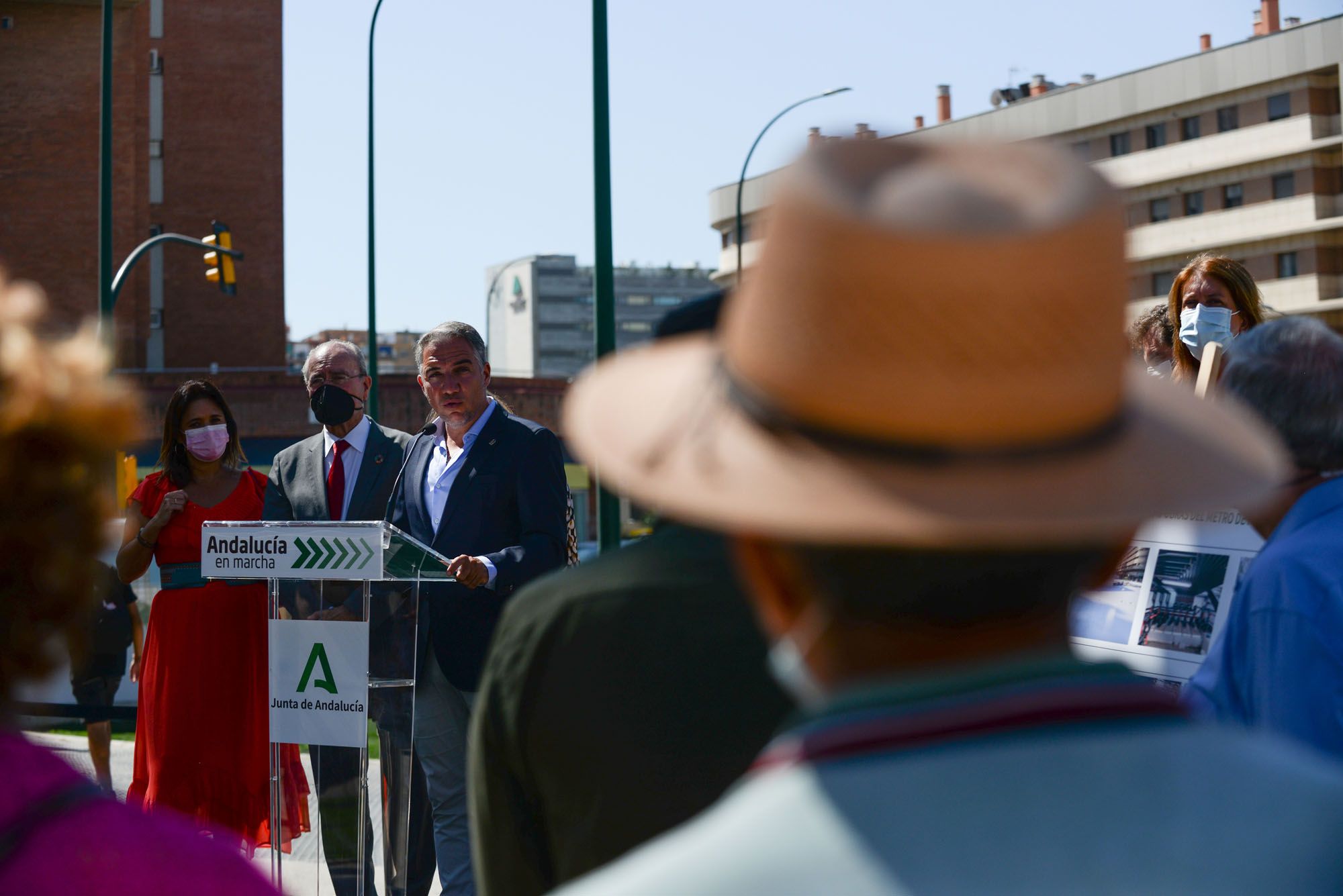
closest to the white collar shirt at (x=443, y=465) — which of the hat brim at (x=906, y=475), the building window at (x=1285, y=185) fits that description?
the hat brim at (x=906, y=475)

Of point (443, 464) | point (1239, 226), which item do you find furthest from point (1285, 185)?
point (443, 464)

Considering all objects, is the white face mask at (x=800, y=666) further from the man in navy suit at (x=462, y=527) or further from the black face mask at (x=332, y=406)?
the black face mask at (x=332, y=406)

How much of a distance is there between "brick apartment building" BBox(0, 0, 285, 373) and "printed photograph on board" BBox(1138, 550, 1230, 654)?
4653 cm

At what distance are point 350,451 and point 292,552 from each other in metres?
1.12

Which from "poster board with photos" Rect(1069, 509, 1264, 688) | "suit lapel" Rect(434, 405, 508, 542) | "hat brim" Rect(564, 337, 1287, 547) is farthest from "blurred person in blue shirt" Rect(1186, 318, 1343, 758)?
"suit lapel" Rect(434, 405, 508, 542)

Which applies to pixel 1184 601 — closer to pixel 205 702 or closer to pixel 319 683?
pixel 319 683

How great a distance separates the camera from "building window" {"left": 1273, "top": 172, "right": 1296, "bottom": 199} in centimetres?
5925

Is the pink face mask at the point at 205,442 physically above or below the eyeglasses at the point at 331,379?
below

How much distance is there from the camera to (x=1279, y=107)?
59.0 meters

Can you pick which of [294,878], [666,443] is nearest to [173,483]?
[294,878]

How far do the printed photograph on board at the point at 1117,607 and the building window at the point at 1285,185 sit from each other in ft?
199

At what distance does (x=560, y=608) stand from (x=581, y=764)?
0.70ft

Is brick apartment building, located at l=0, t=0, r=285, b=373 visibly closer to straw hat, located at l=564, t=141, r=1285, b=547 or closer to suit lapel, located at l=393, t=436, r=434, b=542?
suit lapel, located at l=393, t=436, r=434, b=542

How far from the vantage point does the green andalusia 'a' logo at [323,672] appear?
516 cm
